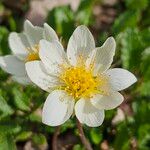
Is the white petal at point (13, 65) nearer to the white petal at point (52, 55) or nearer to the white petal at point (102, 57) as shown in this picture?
the white petal at point (52, 55)

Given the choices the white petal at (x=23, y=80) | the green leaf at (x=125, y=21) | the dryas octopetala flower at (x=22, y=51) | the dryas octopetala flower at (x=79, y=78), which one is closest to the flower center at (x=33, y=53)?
the dryas octopetala flower at (x=22, y=51)

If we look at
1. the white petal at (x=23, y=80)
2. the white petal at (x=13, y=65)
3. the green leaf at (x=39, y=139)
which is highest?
the white petal at (x=23, y=80)

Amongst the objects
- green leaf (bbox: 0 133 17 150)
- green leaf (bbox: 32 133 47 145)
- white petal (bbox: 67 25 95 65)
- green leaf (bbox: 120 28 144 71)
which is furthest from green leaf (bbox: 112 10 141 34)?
green leaf (bbox: 0 133 17 150)

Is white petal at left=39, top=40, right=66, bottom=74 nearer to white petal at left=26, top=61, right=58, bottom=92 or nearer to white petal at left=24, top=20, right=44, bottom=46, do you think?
white petal at left=26, top=61, right=58, bottom=92

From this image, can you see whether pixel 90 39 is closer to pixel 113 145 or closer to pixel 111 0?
pixel 113 145

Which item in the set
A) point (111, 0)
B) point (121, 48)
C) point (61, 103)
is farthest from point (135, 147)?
point (111, 0)
